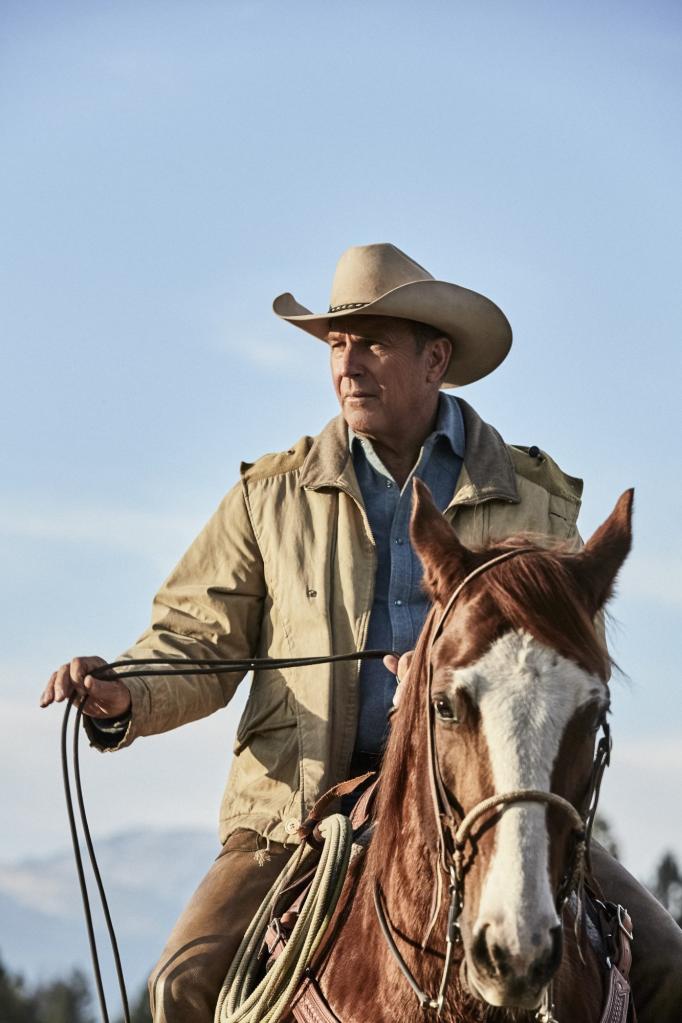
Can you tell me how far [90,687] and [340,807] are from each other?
0.98 m

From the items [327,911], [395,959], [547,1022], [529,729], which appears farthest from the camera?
[327,911]

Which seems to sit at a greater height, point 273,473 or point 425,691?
point 273,473

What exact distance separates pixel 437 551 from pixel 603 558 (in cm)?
45

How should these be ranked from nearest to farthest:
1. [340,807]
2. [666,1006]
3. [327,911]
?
[327,911], [666,1006], [340,807]

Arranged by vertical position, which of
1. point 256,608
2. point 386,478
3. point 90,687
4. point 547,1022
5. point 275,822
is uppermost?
point 386,478

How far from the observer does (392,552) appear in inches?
218

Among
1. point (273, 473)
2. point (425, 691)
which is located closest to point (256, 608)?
point (273, 473)

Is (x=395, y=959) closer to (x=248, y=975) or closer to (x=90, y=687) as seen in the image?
(x=248, y=975)

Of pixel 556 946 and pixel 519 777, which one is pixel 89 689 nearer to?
pixel 519 777

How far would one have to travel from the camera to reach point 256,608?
5.73m

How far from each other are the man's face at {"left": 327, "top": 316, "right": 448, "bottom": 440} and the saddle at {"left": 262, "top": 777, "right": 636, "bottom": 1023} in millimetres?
1599

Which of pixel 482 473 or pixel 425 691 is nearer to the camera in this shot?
pixel 425 691

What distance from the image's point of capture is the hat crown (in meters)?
5.96

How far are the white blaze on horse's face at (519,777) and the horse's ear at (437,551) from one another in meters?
0.38
